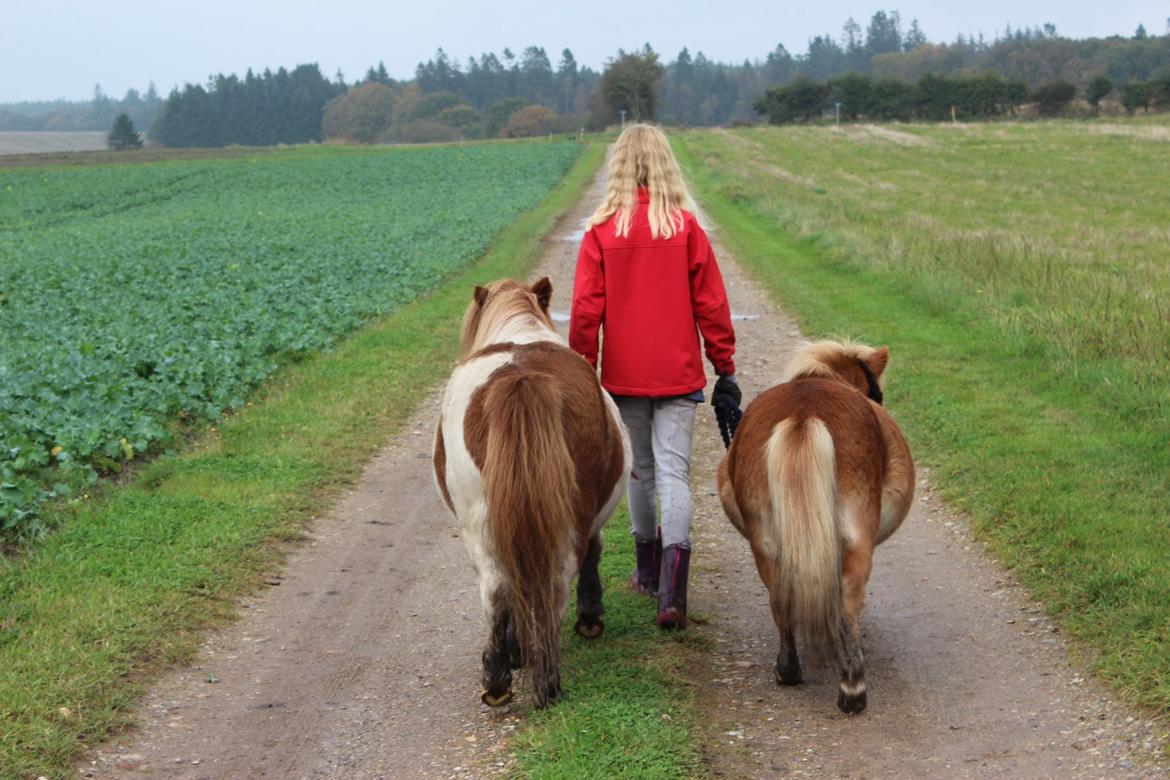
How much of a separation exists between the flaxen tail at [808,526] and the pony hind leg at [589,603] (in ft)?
3.98

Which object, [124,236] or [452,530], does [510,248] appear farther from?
[452,530]

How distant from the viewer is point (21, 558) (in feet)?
22.8

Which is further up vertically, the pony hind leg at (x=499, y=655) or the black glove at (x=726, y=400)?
the black glove at (x=726, y=400)

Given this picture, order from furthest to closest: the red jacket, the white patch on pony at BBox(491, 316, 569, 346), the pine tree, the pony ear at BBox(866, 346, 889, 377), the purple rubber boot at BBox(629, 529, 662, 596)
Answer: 1. the pine tree
2. the purple rubber boot at BBox(629, 529, 662, 596)
3. the pony ear at BBox(866, 346, 889, 377)
4. the red jacket
5. the white patch on pony at BBox(491, 316, 569, 346)

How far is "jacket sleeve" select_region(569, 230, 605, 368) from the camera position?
5.68 m

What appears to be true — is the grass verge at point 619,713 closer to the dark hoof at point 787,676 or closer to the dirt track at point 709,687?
the dirt track at point 709,687

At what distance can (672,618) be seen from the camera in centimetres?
569

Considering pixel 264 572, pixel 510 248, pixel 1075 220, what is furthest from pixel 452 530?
pixel 1075 220

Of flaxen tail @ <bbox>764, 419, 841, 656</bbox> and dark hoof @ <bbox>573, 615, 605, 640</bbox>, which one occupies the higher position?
flaxen tail @ <bbox>764, 419, 841, 656</bbox>

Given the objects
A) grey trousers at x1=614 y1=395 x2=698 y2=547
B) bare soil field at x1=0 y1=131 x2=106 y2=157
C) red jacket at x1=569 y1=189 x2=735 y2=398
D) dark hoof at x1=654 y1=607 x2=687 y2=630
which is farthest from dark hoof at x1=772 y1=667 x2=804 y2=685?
bare soil field at x1=0 y1=131 x2=106 y2=157

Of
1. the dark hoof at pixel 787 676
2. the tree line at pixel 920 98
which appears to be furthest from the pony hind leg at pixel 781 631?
the tree line at pixel 920 98

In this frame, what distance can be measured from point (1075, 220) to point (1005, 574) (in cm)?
A: 2235

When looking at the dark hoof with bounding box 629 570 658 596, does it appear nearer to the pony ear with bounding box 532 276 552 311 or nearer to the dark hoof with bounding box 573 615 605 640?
the dark hoof with bounding box 573 615 605 640

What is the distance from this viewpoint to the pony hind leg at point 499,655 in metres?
4.80
